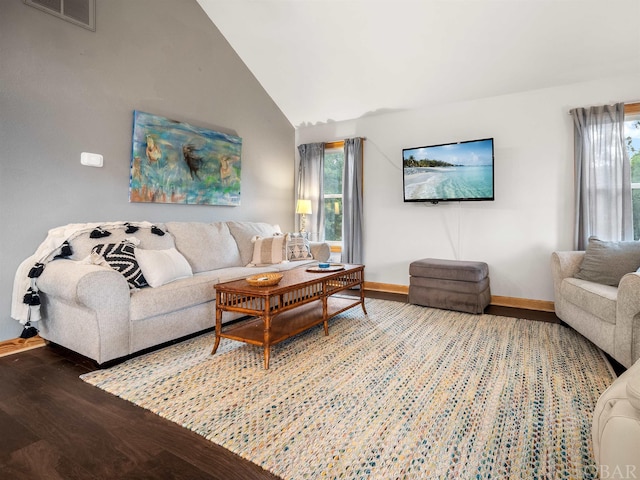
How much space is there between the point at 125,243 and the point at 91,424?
4.67 feet

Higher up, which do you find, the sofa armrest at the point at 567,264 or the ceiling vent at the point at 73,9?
the ceiling vent at the point at 73,9

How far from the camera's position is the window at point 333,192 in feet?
16.5

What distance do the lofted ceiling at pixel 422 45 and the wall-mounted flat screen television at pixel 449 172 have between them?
0.62 m

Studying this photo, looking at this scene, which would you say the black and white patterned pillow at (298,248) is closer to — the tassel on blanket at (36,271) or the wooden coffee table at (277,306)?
the wooden coffee table at (277,306)

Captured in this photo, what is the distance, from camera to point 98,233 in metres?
2.67

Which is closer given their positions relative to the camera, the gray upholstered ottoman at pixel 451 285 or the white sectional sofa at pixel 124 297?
the white sectional sofa at pixel 124 297

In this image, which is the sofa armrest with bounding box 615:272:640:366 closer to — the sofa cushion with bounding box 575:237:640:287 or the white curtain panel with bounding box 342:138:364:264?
the sofa cushion with bounding box 575:237:640:287

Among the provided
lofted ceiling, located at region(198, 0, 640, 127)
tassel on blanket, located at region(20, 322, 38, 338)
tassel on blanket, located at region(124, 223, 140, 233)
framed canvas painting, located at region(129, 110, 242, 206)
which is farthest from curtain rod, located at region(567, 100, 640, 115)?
tassel on blanket, located at region(20, 322, 38, 338)

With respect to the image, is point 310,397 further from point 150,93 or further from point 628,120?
point 628,120

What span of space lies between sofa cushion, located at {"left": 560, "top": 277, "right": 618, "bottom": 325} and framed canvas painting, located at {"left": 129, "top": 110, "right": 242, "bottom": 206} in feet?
11.6

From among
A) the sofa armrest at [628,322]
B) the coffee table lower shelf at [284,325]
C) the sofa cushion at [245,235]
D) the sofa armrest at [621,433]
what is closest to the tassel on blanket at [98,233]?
the coffee table lower shelf at [284,325]

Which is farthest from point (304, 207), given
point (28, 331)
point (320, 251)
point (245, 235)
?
point (28, 331)

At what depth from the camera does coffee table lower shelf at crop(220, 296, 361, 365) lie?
2.26m

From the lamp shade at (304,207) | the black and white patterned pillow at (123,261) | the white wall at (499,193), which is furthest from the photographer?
the lamp shade at (304,207)
